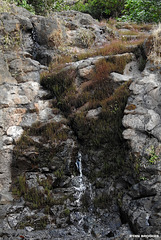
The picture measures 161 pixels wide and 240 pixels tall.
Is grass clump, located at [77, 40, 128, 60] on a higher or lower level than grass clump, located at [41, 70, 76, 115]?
higher

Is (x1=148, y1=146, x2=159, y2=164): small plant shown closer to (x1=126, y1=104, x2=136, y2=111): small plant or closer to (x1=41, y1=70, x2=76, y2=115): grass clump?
(x1=126, y1=104, x2=136, y2=111): small plant

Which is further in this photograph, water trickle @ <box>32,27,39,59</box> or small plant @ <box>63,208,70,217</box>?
water trickle @ <box>32,27,39,59</box>

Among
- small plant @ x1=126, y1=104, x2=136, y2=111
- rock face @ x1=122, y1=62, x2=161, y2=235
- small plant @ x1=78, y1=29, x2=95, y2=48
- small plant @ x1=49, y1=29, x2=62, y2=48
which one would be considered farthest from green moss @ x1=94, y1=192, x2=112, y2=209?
small plant @ x1=78, y1=29, x2=95, y2=48

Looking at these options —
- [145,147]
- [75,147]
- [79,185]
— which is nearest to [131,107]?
[145,147]

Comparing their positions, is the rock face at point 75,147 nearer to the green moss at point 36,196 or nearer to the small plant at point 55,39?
the green moss at point 36,196

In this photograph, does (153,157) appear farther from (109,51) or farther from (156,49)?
(109,51)

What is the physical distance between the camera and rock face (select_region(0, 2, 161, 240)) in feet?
20.3

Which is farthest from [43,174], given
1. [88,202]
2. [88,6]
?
[88,6]

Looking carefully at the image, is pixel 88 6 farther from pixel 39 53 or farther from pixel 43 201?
pixel 43 201

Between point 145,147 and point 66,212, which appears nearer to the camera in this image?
point 66,212

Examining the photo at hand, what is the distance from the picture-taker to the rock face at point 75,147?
6188mm

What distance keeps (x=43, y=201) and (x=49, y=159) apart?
54.2 inches

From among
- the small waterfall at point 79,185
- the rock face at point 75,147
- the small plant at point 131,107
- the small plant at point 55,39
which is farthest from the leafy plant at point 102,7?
the small waterfall at point 79,185

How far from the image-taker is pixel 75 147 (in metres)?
8.07
